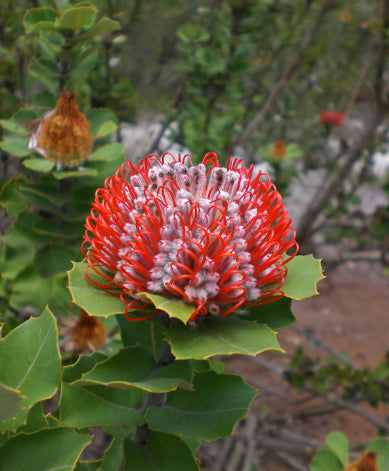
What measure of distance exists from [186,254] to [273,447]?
2.94 m

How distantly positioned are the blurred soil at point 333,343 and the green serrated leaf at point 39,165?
226cm

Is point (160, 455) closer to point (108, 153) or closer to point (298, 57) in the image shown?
point (108, 153)

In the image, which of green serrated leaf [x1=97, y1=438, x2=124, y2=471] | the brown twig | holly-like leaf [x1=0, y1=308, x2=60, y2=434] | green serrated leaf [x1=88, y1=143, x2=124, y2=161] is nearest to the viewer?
holly-like leaf [x1=0, y1=308, x2=60, y2=434]

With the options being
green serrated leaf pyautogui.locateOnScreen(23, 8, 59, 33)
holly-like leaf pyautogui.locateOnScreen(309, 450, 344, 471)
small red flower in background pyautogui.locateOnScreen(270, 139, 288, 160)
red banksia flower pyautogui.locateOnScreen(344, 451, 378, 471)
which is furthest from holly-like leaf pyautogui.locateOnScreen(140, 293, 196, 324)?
small red flower in background pyautogui.locateOnScreen(270, 139, 288, 160)

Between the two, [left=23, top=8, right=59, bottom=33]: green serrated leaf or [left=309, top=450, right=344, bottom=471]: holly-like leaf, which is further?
[left=309, top=450, right=344, bottom=471]: holly-like leaf

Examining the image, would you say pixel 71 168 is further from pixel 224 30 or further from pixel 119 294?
pixel 224 30

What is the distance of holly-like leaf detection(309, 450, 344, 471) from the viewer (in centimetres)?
183

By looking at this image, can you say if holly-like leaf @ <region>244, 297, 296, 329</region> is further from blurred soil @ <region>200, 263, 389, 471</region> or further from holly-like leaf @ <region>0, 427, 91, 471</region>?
blurred soil @ <region>200, 263, 389, 471</region>

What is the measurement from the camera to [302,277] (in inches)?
34.6

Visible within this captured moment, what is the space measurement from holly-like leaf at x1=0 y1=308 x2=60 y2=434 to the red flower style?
133 millimetres

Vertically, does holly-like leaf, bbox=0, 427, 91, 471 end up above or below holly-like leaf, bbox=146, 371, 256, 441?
above

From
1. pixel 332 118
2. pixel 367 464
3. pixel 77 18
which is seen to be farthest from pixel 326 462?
pixel 332 118

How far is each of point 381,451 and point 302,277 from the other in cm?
149

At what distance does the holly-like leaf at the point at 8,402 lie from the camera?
0.62m
